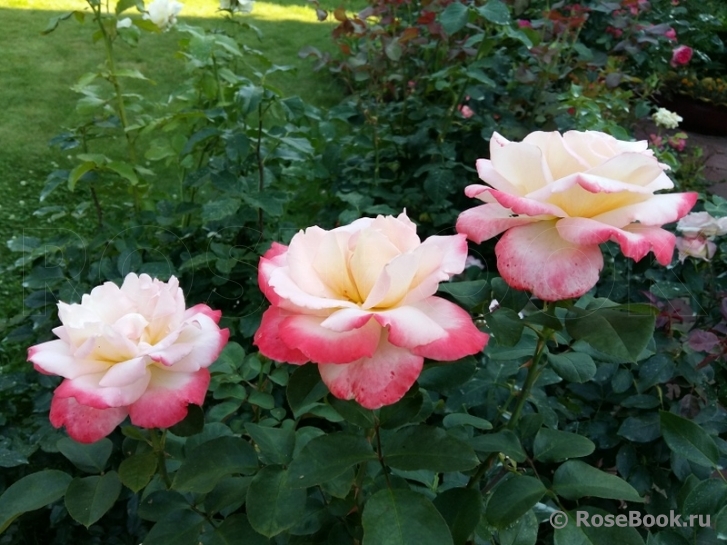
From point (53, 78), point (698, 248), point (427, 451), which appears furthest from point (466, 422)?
point (53, 78)

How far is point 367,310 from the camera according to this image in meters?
0.49

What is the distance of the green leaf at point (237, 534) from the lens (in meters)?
0.62

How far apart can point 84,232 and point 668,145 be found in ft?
8.84

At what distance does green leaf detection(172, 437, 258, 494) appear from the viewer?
600 millimetres

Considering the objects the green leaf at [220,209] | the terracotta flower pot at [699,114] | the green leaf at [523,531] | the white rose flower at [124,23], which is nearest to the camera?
the green leaf at [523,531]

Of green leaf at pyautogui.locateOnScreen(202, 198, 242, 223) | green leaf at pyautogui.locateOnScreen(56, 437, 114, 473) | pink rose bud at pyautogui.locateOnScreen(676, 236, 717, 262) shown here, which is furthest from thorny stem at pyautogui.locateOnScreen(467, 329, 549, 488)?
green leaf at pyautogui.locateOnScreen(202, 198, 242, 223)

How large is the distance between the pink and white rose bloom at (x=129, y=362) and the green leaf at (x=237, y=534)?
0.47ft

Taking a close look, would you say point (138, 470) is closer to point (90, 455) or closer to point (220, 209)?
point (90, 455)

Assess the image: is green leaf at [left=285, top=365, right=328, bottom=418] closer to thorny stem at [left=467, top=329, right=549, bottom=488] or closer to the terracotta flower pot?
thorny stem at [left=467, top=329, right=549, bottom=488]

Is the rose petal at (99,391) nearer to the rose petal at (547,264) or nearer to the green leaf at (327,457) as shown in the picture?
the green leaf at (327,457)

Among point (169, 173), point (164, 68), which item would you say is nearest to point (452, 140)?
point (169, 173)

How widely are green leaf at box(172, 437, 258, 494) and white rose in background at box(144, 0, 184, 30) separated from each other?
138 cm

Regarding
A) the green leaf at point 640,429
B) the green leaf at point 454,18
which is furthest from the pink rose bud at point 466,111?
the green leaf at point 640,429

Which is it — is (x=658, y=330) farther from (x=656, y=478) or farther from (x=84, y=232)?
(x=84, y=232)
